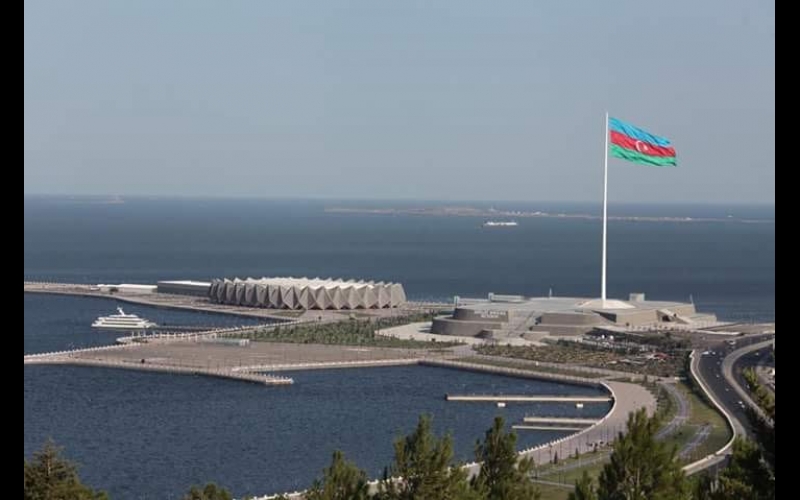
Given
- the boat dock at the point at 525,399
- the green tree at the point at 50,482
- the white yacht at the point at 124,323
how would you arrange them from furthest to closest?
1. the white yacht at the point at 124,323
2. the boat dock at the point at 525,399
3. the green tree at the point at 50,482

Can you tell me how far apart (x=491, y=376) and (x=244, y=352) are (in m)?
12.3

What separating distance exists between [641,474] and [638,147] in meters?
44.6

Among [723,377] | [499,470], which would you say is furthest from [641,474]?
[723,377]

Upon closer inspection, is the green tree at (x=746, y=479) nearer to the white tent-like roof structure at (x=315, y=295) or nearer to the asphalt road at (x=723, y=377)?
the asphalt road at (x=723, y=377)

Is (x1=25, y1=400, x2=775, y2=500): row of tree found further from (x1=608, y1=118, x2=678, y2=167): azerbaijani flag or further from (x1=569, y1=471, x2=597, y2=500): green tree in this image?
(x1=608, y1=118, x2=678, y2=167): azerbaijani flag

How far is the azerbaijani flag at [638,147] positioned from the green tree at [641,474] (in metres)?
43.1

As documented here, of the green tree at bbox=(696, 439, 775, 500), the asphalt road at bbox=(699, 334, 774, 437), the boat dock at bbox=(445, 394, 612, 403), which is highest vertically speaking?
the green tree at bbox=(696, 439, 775, 500)

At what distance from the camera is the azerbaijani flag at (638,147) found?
62812 mm

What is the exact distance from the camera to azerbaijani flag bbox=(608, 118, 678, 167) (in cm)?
6281

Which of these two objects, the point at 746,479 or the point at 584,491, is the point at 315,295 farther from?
the point at 746,479

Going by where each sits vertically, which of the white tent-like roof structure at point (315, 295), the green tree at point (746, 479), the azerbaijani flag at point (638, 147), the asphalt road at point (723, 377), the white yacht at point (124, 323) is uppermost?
the azerbaijani flag at point (638, 147)

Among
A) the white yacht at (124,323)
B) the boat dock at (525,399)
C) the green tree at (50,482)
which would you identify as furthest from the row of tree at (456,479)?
the white yacht at (124,323)

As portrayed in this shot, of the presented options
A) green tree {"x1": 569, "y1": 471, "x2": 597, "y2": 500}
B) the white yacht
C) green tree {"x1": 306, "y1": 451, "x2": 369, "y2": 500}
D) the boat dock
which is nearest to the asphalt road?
the boat dock

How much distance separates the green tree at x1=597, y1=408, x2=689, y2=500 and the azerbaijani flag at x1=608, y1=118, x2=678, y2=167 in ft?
141
